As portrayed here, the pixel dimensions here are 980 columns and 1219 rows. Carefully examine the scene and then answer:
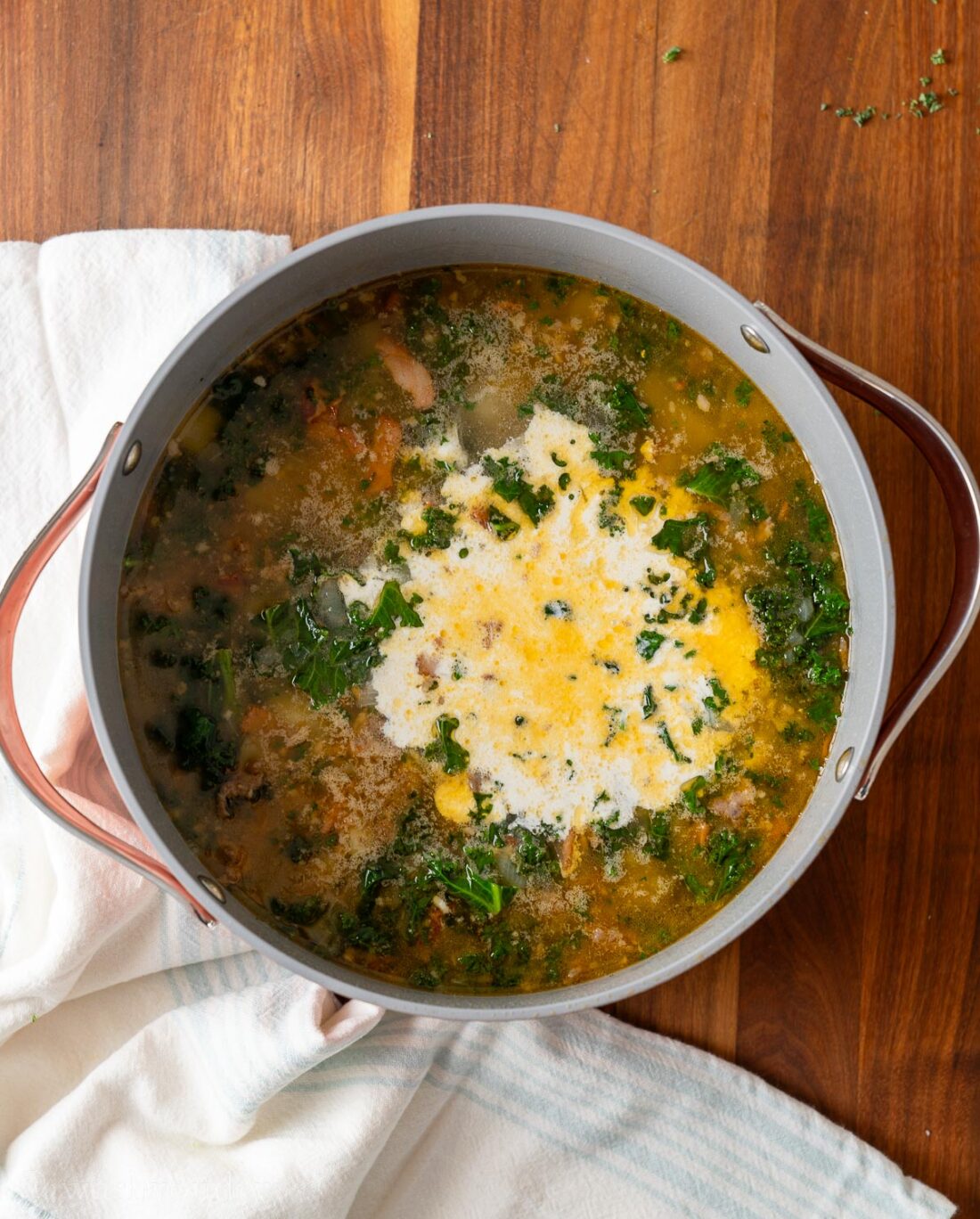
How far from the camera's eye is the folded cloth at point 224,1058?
2010 mm

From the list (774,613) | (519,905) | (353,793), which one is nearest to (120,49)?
(353,793)

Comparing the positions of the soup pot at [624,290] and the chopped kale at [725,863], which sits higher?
the soup pot at [624,290]

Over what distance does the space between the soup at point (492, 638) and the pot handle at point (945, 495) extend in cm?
17

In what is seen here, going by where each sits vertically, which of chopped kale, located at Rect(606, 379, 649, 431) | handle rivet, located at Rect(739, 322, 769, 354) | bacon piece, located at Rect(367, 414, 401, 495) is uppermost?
handle rivet, located at Rect(739, 322, 769, 354)

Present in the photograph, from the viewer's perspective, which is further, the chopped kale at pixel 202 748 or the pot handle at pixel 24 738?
the chopped kale at pixel 202 748

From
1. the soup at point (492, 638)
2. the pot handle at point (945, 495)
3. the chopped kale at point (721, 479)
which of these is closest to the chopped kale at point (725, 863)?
the soup at point (492, 638)

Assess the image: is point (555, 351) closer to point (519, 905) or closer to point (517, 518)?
point (517, 518)

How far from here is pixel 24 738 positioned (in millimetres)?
1779

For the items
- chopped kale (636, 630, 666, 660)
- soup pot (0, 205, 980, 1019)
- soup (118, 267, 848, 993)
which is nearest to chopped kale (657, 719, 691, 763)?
soup (118, 267, 848, 993)

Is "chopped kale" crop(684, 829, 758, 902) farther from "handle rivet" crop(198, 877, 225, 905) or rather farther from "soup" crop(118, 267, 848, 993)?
"handle rivet" crop(198, 877, 225, 905)

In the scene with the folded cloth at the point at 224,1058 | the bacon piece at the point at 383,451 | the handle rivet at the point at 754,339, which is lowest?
the folded cloth at the point at 224,1058

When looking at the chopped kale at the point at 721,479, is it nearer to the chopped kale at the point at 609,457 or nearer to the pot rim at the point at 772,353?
the chopped kale at the point at 609,457

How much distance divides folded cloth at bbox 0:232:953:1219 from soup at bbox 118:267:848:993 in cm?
20

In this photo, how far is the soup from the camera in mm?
1923
